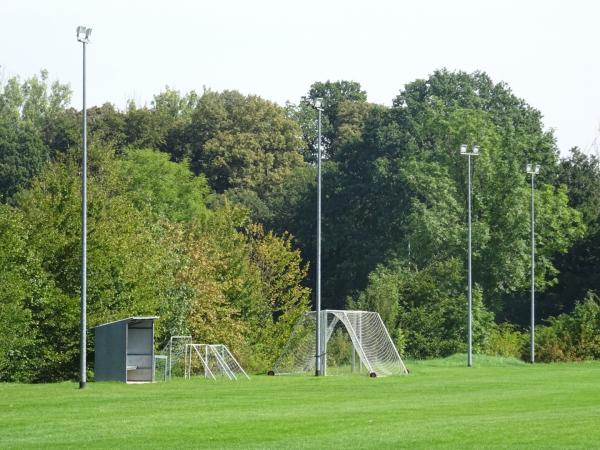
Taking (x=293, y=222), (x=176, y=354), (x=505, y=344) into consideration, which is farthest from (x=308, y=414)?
(x=293, y=222)

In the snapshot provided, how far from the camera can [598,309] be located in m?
73.4

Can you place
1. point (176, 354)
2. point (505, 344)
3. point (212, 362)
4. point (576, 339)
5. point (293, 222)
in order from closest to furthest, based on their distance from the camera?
point (212, 362)
point (176, 354)
point (576, 339)
point (505, 344)
point (293, 222)

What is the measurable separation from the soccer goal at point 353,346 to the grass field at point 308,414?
5453mm

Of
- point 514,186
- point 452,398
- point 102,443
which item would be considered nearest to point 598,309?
point 514,186

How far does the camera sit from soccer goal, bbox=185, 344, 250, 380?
4931 cm

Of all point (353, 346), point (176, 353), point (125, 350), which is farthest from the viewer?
point (176, 353)

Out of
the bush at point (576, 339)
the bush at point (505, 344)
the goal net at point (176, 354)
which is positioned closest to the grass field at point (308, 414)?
the goal net at point (176, 354)

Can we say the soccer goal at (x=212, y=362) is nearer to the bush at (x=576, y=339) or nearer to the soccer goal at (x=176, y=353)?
the soccer goal at (x=176, y=353)

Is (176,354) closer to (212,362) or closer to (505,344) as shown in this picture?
(212,362)

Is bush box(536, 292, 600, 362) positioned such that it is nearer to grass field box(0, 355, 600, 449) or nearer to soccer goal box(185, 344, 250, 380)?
soccer goal box(185, 344, 250, 380)

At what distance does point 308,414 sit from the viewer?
2889cm

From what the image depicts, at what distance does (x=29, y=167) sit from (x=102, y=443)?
71943 millimetres

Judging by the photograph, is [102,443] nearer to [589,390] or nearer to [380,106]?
[589,390]

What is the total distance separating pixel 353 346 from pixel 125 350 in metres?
12.1
